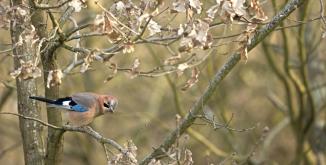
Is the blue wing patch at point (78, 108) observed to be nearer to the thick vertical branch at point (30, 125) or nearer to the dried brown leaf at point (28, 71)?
the thick vertical branch at point (30, 125)

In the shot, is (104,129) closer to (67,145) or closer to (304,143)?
(67,145)

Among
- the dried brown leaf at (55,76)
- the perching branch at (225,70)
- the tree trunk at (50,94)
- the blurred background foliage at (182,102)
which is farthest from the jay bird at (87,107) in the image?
the blurred background foliage at (182,102)

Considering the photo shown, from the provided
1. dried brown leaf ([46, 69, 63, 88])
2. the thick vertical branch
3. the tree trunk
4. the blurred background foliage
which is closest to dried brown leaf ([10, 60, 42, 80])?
dried brown leaf ([46, 69, 63, 88])

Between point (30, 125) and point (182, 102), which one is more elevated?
point (30, 125)

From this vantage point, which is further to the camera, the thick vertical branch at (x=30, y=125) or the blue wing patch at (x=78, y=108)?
the blue wing patch at (x=78, y=108)

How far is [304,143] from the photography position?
10719mm

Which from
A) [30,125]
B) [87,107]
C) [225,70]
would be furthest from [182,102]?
[30,125]

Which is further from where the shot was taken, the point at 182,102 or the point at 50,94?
the point at 182,102

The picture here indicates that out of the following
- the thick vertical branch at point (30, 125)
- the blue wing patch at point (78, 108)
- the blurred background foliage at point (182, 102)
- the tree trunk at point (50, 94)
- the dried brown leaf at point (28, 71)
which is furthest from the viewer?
the blurred background foliage at point (182, 102)

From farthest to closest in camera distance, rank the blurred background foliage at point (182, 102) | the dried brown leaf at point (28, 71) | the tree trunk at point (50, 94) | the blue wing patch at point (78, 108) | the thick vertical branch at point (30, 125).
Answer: the blurred background foliage at point (182, 102) < the blue wing patch at point (78, 108) < the thick vertical branch at point (30, 125) < the tree trunk at point (50, 94) < the dried brown leaf at point (28, 71)

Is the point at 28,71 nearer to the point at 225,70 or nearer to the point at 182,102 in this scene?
the point at 225,70

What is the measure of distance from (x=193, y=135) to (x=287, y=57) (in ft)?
5.79

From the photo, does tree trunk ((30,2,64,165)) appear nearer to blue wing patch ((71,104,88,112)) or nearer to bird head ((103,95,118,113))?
blue wing patch ((71,104,88,112))

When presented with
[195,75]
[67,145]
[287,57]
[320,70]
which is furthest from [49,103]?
[67,145]
